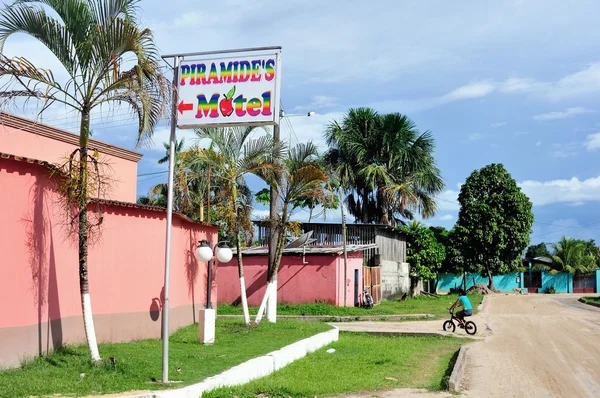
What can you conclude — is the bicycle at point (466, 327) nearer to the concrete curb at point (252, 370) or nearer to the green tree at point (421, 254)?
the concrete curb at point (252, 370)

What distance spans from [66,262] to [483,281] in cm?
5701

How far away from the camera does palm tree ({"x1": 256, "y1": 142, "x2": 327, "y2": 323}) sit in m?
17.8

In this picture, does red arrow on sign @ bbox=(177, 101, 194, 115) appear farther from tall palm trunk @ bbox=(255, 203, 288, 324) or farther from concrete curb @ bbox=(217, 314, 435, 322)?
concrete curb @ bbox=(217, 314, 435, 322)

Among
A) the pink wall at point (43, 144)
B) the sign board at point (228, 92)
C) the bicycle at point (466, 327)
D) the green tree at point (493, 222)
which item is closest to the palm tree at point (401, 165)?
the green tree at point (493, 222)

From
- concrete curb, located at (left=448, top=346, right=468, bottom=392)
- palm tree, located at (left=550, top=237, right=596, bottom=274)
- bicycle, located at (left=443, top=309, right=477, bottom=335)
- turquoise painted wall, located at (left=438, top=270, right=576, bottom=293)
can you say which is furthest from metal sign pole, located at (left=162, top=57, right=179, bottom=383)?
palm tree, located at (left=550, top=237, right=596, bottom=274)

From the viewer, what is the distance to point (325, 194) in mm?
18047

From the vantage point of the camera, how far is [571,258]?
6538 centimetres

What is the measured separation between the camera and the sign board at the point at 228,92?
10891 millimetres

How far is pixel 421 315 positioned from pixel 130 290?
16.5 metres

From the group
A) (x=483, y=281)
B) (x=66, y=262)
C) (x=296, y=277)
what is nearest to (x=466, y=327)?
(x=296, y=277)

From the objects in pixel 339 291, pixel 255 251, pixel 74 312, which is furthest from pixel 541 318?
pixel 74 312

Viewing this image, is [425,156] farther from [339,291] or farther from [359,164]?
[339,291]

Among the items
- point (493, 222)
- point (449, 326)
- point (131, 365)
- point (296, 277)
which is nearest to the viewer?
point (131, 365)

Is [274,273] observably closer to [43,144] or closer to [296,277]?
[43,144]
